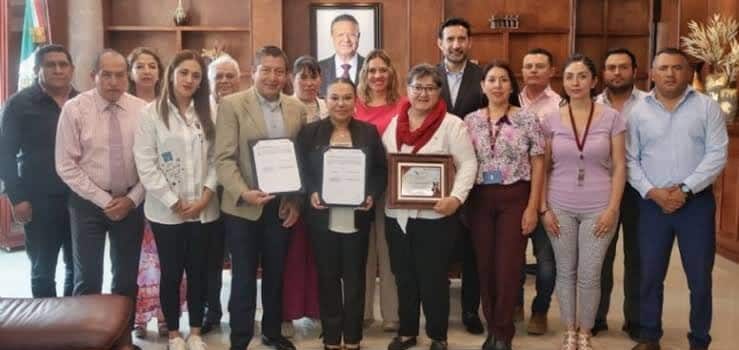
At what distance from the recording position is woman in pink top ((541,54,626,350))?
333 cm

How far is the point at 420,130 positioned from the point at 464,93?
66 cm

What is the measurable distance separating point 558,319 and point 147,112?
2.60 metres

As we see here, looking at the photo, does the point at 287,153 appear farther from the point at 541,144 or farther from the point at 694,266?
the point at 694,266

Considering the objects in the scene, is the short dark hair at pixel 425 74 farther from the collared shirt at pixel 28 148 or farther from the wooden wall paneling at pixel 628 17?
the wooden wall paneling at pixel 628 17

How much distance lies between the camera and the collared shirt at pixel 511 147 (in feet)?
11.1

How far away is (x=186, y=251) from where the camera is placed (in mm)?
3375

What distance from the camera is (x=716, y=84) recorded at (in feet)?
19.1

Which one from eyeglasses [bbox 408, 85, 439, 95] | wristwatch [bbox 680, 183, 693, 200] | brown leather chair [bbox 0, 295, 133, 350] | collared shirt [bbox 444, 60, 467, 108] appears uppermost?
collared shirt [bbox 444, 60, 467, 108]

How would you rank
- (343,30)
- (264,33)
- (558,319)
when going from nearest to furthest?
(558,319) → (343,30) → (264,33)

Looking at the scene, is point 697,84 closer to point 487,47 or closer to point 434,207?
point 487,47

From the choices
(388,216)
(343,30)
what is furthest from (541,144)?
(343,30)

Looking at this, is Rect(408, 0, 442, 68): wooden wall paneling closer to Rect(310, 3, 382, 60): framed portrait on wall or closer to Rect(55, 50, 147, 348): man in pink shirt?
Rect(310, 3, 382, 60): framed portrait on wall

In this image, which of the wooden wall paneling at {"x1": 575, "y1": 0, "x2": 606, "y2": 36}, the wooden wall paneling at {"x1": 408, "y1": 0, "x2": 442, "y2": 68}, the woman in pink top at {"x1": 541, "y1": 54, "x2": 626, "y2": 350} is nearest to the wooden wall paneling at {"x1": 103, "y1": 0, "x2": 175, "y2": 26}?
the wooden wall paneling at {"x1": 408, "y1": 0, "x2": 442, "y2": 68}

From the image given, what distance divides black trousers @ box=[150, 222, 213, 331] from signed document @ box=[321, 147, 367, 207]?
624 millimetres
